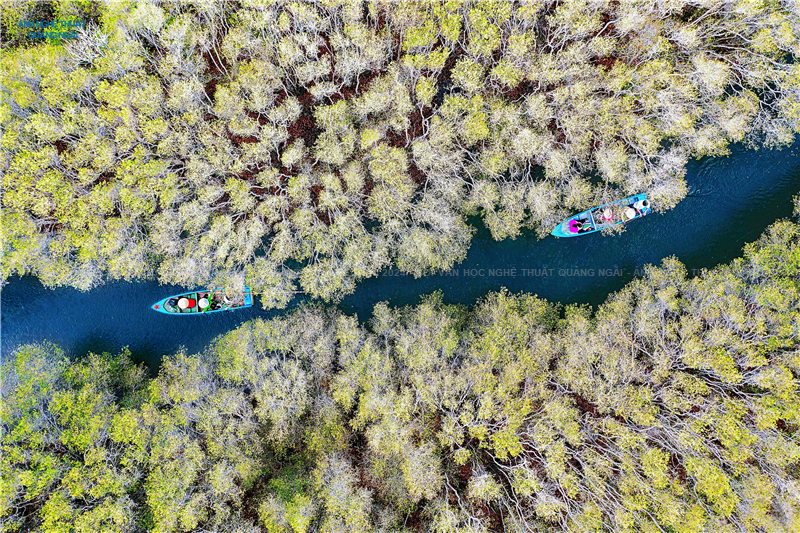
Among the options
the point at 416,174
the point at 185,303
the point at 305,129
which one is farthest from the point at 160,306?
the point at 416,174

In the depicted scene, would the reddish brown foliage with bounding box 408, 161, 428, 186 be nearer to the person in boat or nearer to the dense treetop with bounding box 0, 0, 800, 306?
the dense treetop with bounding box 0, 0, 800, 306

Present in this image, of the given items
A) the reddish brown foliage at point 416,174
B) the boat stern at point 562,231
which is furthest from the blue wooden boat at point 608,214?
the reddish brown foliage at point 416,174

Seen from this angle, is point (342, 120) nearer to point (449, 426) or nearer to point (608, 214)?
point (608, 214)

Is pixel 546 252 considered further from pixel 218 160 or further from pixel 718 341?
pixel 218 160

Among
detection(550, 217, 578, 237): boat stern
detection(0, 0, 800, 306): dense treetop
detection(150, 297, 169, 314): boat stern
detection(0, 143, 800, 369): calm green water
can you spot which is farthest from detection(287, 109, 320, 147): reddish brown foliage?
detection(550, 217, 578, 237): boat stern

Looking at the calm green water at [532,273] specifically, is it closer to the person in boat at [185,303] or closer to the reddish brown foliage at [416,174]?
the person in boat at [185,303]

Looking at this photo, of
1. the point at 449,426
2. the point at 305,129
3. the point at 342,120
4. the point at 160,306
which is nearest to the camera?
the point at 449,426
